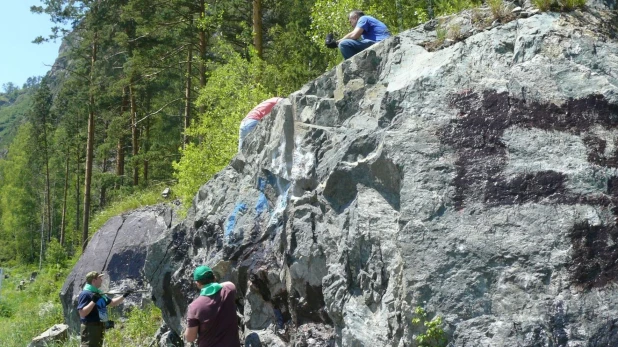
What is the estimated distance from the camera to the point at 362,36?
8242 mm

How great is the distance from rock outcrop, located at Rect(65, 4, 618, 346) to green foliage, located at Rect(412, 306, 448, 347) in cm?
6

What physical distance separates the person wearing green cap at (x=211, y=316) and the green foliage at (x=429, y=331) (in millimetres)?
2217

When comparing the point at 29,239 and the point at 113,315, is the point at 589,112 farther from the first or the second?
the point at 29,239

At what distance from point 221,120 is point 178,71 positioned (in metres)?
14.5

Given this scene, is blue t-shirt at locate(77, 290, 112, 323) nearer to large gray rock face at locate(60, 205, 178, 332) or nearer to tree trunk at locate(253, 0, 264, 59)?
large gray rock face at locate(60, 205, 178, 332)

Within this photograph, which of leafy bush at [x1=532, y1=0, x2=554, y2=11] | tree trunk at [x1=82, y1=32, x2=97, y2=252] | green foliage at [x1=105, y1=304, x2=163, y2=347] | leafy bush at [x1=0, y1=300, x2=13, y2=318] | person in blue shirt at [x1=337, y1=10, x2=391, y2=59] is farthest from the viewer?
leafy bush at [x1=0, y1=300, x2=13, y2=318]

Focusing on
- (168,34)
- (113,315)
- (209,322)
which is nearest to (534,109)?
(209,322)

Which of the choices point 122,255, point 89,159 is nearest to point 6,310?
point 89,159

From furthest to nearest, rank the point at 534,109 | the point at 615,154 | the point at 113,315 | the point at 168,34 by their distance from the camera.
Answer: the point at 168,34 < the point at 113,315 < the point at 534,109 < the point at 615,154

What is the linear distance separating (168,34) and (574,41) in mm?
20553

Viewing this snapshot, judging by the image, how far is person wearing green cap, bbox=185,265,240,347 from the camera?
652cm

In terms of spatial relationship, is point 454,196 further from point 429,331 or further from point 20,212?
point 20,212

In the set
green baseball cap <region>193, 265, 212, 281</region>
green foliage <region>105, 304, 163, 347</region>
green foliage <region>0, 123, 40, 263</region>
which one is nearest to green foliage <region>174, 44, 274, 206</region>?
green foliage <region>105, 304, 163, 347</region>

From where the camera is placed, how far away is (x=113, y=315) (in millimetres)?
13336
